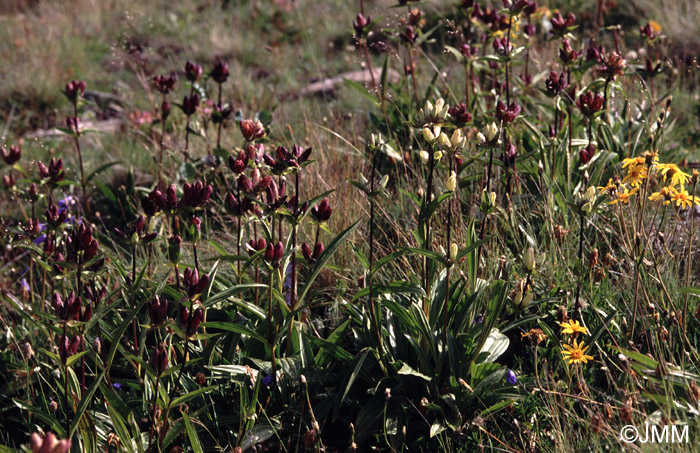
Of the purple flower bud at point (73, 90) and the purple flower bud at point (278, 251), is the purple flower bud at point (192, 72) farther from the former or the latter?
the purple flower bud at point (278, 251)

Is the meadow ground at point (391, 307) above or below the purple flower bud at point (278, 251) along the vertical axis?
below

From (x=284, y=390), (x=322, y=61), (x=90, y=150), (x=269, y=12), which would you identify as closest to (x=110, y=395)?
(x=284, y=390)

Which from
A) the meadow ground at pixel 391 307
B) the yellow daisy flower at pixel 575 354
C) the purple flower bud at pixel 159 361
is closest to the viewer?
the purple flower bud at pixel 159 361

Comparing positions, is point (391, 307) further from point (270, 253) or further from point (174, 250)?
point (174, 250)

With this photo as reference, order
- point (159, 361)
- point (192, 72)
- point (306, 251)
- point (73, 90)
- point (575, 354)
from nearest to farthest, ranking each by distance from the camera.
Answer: point (159, 361)
point (575, 354)
point (306, 251)
point (73, 90)
point (192, 72)

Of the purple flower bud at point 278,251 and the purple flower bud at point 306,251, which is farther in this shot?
the purple flower bud at point 306,251

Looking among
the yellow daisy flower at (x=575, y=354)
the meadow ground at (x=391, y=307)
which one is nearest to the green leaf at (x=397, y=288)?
the meadow ground at (x=391, y=307)

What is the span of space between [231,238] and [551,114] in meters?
1.95

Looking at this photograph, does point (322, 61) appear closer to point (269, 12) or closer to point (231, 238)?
point (269, 12)

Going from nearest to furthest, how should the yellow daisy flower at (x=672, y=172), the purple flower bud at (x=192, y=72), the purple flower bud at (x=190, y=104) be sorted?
the yellow daisy flower at (x=672, y=172)
the purple flower bud at (x=190, y=104)
the purple flower bud at (x=192, y=72)

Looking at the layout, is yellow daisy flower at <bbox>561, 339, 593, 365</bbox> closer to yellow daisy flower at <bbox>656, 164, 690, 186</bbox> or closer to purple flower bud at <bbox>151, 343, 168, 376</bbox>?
yellow daisy flower at <bbox>656, 164, 690, 186</bbox>

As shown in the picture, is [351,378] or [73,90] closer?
[351,378]

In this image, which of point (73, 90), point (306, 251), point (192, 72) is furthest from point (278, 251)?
point (73, 90)

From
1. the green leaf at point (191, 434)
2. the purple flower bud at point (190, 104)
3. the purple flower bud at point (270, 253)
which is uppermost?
the purple flower bud at point (270, 253)
